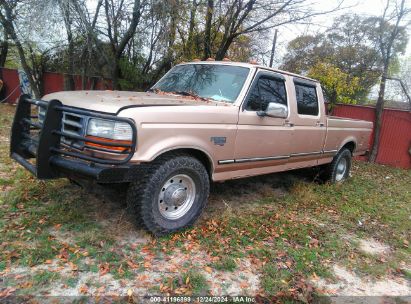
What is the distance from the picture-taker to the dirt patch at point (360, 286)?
329 centimetres

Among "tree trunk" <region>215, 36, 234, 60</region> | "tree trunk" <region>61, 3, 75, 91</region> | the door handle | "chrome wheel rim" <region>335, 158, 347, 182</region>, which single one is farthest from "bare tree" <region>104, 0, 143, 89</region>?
"chrome wheel rim" <region>335, 158, 347, 182</region>

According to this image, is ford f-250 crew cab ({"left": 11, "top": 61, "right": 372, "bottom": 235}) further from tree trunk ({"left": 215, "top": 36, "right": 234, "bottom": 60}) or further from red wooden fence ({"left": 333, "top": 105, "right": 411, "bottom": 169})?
red wooden fence ({"left": 333, "top": 105, "right": 411, "bottom": 169})

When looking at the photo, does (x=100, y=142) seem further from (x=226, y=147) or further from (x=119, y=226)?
(x=226, y=147)

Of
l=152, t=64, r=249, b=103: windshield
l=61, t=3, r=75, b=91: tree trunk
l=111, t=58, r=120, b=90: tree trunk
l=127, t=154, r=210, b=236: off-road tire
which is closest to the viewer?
l=127, t=154, r=210, b=236: off-road tire

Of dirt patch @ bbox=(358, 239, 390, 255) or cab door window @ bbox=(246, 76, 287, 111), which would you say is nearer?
dirt patch @ bbox=(358, 239, 390, 255)

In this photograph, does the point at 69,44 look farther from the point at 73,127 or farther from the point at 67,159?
the point at 67,159

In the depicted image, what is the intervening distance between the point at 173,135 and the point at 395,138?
9766 mm

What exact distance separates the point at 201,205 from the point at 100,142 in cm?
146

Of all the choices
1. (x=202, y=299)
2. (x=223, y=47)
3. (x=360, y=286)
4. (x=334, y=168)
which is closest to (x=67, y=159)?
(x=202, y=299)

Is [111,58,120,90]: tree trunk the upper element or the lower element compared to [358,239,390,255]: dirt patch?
upper

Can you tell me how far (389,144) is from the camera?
11.1 m

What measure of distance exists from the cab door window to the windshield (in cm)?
22

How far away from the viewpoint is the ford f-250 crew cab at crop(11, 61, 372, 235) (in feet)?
10.9

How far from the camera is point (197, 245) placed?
377 cm
